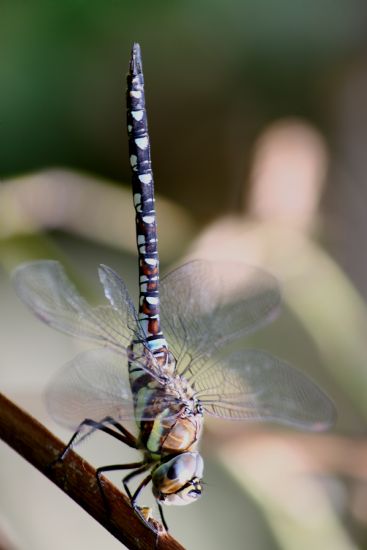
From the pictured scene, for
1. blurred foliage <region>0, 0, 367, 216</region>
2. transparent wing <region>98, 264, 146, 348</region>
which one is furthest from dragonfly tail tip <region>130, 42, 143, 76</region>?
blurred foliage <region>0, 0, 367, 216</region>

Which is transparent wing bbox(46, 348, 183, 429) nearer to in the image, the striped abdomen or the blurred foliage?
the striped abdomen

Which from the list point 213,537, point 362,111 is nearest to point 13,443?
point 213,537

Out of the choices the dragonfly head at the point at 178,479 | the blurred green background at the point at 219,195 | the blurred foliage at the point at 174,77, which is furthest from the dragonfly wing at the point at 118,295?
the blurred foliage at the point at 174,77

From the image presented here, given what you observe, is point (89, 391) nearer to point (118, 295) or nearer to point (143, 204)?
point (118, 295)

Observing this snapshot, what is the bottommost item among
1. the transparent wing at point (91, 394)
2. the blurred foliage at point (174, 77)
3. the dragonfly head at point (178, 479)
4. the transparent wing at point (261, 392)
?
the dragonfly head at point (178, 479)

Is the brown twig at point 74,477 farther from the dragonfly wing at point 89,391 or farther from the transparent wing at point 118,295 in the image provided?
the transparent wing at point 118,295

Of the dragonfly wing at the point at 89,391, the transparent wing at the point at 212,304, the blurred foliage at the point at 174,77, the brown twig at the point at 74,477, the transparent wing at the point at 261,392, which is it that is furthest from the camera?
the blurred foliage at the point at 174,77

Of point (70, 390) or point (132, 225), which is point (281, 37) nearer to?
point (132, 225)
